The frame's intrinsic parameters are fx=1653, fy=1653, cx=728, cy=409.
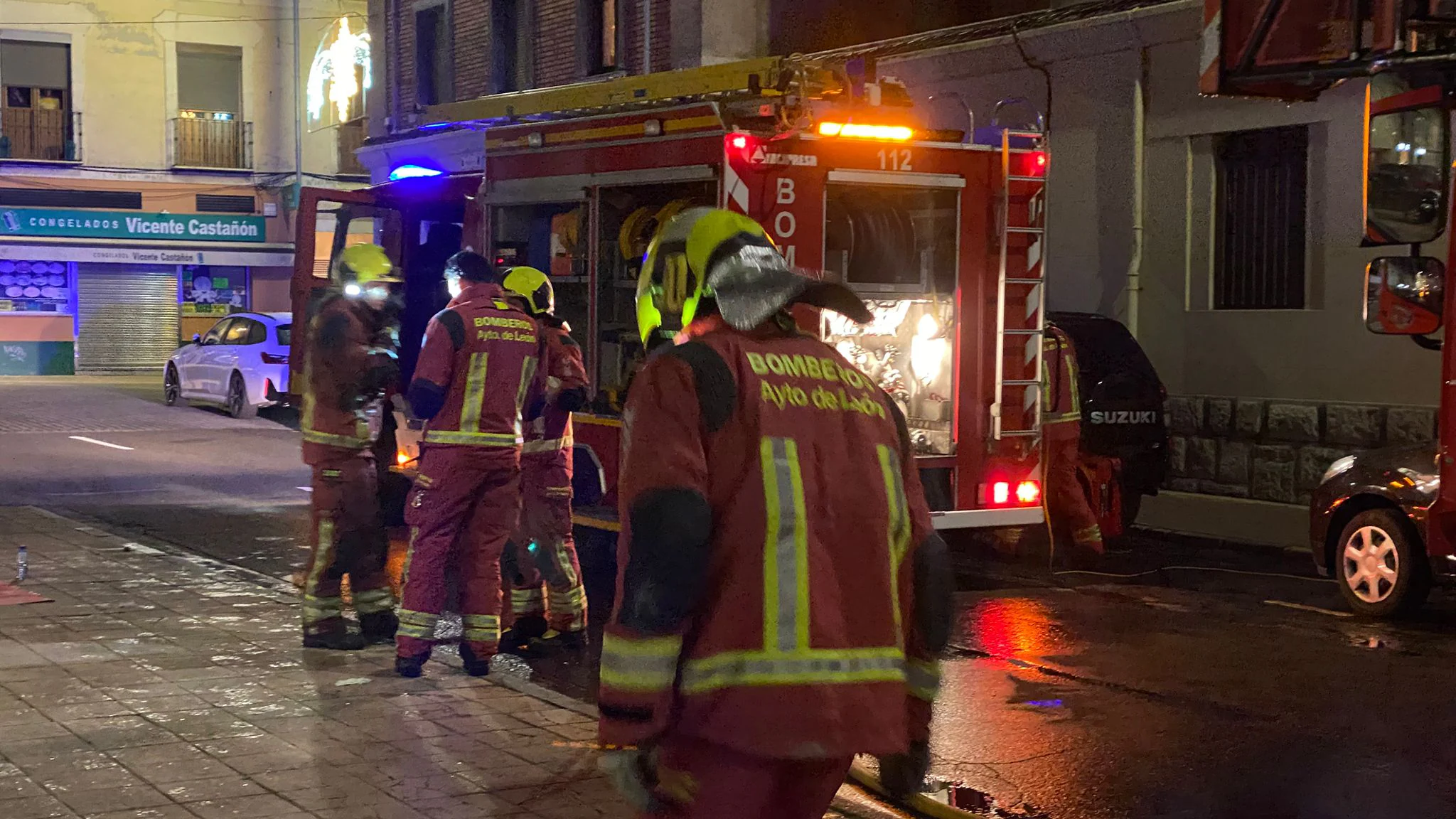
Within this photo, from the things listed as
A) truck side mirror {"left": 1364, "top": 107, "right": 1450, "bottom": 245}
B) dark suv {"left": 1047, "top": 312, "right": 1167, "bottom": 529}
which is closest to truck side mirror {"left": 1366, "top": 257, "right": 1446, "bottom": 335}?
truck side mirror {"left": 1364, "top": 107, "right": 1450, "bottom": 245}

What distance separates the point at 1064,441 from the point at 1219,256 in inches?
174

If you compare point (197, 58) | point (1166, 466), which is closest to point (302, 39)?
point (197, 58)

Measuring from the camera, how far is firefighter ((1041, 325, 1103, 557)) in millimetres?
10664

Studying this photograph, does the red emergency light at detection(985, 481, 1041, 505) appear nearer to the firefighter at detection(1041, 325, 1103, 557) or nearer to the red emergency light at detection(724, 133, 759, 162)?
the firefighter at detection(1041, 325, 1103, 557)

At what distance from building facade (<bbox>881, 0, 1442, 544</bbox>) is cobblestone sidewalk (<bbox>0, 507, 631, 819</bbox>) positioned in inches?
291

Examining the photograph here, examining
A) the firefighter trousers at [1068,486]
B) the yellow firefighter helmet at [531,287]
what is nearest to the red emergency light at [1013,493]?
the firefighter trousers at [1068,486]

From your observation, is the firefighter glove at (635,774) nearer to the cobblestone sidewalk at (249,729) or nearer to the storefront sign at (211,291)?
the cobblestone sidewalk at (249,729)

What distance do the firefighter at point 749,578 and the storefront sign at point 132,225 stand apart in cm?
3656

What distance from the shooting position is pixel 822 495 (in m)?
2.98

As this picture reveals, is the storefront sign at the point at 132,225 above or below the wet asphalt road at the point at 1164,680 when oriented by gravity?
above

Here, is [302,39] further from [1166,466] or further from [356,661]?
[356,661]

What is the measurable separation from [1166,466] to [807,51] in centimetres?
920

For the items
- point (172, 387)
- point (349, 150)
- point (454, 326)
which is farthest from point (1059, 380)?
point (349, 150)

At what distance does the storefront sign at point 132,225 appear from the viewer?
119ft
